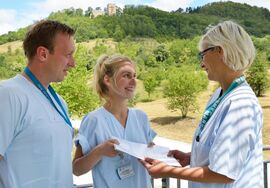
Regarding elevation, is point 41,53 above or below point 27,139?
above

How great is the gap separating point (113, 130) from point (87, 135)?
98 millimetres

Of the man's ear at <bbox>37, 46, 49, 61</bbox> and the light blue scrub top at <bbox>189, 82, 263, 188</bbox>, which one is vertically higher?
the man's ear at <bbox>37, 46, 49, 61</bbox>

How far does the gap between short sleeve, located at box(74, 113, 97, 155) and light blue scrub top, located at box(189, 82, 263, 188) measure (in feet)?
1.31

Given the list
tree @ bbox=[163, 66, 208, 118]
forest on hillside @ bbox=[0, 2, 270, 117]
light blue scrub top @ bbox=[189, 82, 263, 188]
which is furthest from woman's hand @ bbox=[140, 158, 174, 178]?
tree @ bbox=[163, 66, 208, 118]

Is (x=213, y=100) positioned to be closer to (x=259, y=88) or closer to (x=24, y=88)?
(x=24, y=88)

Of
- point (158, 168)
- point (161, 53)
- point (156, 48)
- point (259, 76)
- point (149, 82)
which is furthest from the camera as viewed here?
point (156, 48)

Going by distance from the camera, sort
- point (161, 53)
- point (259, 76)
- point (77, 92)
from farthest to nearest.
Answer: point (161, 53) → point (259, 76) → point (77, 92)

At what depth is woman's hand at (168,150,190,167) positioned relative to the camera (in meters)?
1.50

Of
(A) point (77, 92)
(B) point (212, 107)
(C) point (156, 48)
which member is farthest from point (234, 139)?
(C) point (156, 48)

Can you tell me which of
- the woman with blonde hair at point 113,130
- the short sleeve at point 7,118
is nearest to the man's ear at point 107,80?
the woman with blonde hair at point 113,130

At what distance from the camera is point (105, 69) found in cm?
151

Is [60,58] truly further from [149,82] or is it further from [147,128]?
Result: [149,82]

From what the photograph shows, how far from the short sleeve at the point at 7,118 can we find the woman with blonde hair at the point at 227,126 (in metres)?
0.47

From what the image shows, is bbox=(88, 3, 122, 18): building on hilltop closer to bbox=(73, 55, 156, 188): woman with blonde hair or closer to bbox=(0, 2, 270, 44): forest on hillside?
bbox=(0, 2, 270, 44): forest on hillside
